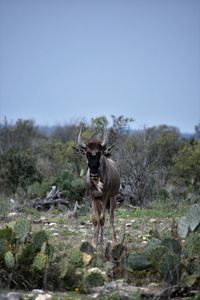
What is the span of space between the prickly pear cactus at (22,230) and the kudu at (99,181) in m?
2.66

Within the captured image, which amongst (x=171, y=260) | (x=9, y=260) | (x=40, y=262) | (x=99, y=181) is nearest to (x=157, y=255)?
(x=171, y=260)

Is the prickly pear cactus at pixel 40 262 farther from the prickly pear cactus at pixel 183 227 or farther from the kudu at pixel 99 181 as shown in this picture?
the kudu at pixel 99 181

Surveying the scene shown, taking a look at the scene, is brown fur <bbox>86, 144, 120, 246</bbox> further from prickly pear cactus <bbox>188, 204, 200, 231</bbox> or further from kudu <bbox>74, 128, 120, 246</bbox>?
prickly pear cactus <bbox>188, 204, 200, 231</bbox>

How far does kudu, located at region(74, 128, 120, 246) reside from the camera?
1226cm

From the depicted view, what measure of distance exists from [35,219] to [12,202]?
2.13 metres

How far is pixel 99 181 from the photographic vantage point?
41.5 ft

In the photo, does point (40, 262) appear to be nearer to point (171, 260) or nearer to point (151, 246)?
point (151, 246)

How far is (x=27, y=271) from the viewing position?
8.72 m

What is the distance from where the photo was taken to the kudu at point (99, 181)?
12.3 meters

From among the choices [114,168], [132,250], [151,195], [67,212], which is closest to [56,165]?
[151,195]

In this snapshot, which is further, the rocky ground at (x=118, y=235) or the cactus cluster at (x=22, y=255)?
the cactus cluster at (x=22, y=255)

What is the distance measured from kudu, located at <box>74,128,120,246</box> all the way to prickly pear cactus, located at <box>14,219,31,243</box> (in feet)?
8.74

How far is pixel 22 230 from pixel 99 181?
12.2ft

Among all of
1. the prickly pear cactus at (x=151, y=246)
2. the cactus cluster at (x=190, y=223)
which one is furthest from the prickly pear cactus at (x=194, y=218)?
the prickly pear cactus at (x=151, y=246)
